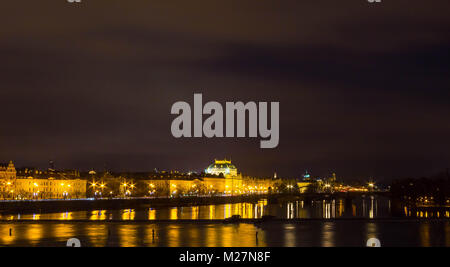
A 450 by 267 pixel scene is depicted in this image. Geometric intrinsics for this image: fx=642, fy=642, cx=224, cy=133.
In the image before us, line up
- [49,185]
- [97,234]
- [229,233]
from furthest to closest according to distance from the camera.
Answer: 1. [49,185]
2. [229,233]
3. [97,234]

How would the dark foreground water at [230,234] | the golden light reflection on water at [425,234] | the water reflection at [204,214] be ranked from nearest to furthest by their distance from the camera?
1. the dark foreground water at [230,234]
2. the golden light reflection on water at [425,234]
3. the water reflection at [204,214]

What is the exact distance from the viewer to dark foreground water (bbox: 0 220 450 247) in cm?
4031

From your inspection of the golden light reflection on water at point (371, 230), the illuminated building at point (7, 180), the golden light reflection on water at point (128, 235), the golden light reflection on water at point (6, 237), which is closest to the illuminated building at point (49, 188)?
the illuminated building at point (7, 180)

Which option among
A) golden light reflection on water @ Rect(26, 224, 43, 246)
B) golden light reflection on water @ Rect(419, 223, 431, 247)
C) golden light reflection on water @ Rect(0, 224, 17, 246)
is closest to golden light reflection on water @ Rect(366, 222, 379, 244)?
golden light reflection on water @ Rect(419, 223, 431, 247)

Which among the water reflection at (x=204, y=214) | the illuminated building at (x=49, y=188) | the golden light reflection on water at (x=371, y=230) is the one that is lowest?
the water reflection at (x=204, y=214)

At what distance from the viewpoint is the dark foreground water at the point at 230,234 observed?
40312 mm

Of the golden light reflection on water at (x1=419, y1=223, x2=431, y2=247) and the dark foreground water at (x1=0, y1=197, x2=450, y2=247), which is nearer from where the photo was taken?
the dark foreground water at (x1=0, y1=197, x2=450, y2=247)

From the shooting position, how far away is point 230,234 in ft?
151

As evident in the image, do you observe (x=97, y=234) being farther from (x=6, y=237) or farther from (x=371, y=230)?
(x=371, y=230)

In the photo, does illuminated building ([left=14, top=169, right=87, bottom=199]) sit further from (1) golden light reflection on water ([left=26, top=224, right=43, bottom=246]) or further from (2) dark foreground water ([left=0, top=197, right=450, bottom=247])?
(2) dark foreground water ([left=0, top=197, right=450, bottom=247])

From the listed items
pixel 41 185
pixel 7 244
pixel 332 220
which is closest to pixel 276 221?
pixel 332 220

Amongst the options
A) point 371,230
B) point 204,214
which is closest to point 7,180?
point 204,214

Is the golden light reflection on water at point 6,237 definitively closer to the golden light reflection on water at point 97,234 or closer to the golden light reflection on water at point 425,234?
the golden light reflection on water at point 97,234

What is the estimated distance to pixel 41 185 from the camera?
14462 cm
